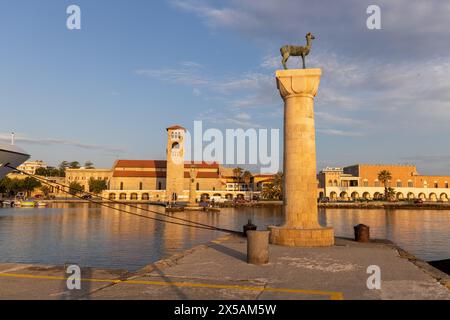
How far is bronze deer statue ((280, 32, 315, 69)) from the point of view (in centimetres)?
1720

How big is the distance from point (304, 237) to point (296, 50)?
29.3 ft

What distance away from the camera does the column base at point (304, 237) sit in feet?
52.3

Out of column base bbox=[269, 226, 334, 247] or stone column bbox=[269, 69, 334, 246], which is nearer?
column base bbox=[269, 226, 334, 247]

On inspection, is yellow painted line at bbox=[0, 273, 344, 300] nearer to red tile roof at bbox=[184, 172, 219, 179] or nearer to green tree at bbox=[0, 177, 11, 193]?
red tile roof at bbox=[184, 172, 219, 179]

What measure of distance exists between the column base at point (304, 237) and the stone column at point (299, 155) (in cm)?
5

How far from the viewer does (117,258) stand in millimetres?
24891

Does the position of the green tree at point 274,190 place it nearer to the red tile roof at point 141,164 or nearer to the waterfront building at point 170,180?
the waterfront building at point 170,180

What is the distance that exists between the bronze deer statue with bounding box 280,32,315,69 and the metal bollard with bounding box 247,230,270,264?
9.06m

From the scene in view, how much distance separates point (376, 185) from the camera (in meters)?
137

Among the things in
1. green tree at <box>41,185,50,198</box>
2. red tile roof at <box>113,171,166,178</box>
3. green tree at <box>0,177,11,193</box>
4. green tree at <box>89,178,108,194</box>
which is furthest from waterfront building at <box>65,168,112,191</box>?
green tree at <box>0,177,11,193</box>

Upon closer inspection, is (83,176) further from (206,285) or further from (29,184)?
(206,285)

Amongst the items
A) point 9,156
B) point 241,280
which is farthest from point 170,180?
point 241,280
